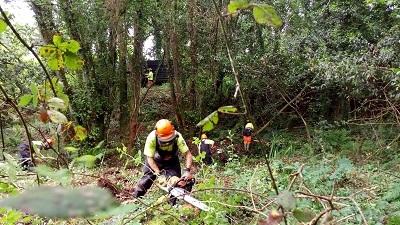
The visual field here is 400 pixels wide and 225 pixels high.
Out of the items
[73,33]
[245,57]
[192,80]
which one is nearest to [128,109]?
[192,80]

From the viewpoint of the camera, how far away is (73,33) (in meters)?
9.18

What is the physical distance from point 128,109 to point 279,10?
6.83m

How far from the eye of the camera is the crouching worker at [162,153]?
453cm

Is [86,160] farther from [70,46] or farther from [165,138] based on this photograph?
[165,138]

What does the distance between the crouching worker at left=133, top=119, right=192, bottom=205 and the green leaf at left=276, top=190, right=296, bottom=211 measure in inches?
140

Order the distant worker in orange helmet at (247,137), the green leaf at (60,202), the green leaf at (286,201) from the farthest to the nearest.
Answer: the distant worker in orange helmet at (247,137), the green leaf at (286,201), the green leaf at (60,202)

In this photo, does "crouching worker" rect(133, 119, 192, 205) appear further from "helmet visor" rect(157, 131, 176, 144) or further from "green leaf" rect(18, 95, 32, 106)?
"green leaf" rect(18, 95, 32, 106)

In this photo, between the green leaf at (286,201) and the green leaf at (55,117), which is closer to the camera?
the green leaf at (286,201)

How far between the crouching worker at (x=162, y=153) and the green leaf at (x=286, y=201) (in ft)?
11.6

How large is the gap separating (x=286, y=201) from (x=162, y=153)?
417 centimetres

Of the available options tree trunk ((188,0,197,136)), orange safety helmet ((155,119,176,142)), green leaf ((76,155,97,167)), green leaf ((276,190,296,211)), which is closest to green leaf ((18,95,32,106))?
green leaf ((76,155,97,167))

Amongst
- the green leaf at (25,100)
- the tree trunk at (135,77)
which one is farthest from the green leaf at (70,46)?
the tree trunk at (135,77)

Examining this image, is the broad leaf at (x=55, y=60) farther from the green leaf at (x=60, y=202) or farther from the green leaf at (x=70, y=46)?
the green leaf at (x=60, y=202)

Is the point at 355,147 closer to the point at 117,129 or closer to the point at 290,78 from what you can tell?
the point at 290,78
